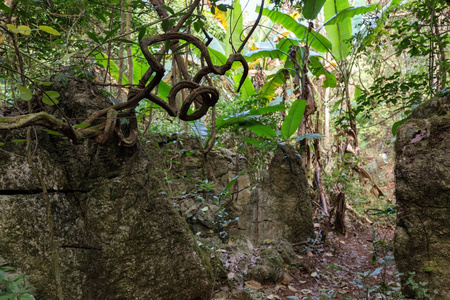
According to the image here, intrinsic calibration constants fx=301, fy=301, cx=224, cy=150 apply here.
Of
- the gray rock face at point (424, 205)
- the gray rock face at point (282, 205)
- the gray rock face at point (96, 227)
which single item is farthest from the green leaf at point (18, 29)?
the gray rock face at point (282, 205)

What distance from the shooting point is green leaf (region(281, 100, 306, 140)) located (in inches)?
191

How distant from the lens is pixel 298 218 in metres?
5.00

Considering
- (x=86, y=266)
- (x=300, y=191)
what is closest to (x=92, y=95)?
(x=86, y=266)

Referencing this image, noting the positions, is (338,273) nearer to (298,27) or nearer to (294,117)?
(294,117)

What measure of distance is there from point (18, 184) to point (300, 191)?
4103mm

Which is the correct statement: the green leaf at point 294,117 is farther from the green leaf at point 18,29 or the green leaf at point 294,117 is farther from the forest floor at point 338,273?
the green leaf at point 18,29

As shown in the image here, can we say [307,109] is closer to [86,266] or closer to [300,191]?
[300,191]

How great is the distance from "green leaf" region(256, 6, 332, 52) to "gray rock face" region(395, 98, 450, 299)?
11.1 ft

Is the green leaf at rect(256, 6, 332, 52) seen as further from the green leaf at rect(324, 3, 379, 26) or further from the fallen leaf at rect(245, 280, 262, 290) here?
the fallen leaf at rect(245, 280, 262, 290)

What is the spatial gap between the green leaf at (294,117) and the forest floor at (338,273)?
6.33ft

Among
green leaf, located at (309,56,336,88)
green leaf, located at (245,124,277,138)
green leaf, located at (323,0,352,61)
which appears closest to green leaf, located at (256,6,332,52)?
green leaf, located at (323,0,352,61)

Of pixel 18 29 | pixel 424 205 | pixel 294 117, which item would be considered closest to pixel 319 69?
pixel 294 117

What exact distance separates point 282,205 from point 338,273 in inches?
53.8

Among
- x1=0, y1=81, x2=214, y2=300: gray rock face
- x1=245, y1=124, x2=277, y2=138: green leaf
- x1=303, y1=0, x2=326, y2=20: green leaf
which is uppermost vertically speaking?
x1=303, y1=0, x2=326, y2=20: green leaf
